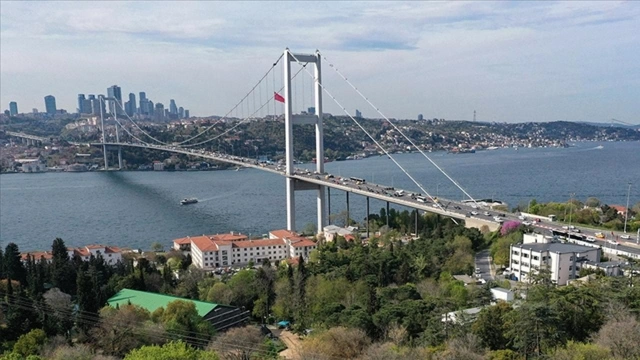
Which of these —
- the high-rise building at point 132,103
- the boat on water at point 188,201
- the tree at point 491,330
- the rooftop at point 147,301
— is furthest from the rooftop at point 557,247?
the high-rise building at point 132,103

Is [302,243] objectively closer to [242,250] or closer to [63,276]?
[242,250]

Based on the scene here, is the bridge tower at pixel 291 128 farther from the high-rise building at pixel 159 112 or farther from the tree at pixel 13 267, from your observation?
the high-rise building at pixel 159 112

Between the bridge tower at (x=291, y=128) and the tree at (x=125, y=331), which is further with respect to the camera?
the bridge tower at (x=291, y=128)

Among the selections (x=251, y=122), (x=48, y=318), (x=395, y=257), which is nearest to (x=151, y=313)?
(x=48, y=318)

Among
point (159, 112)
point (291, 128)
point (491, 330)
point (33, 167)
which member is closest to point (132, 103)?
point (159, 112)

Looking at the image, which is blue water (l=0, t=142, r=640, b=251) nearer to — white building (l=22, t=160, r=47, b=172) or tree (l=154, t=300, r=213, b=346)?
white building (l=22, t=160, r=47, b=172)
